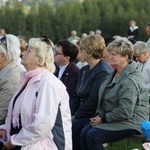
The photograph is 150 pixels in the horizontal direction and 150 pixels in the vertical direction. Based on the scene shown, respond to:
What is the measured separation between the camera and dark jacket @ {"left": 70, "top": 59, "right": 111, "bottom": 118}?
249 inches

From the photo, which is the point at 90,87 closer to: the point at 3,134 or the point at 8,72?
the point at 8,72

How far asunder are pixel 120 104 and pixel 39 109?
1.60m

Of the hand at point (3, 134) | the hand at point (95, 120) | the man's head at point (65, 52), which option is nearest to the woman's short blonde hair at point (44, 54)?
the hand at point (3, 134)

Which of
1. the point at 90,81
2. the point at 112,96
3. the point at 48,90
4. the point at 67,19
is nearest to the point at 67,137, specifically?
the point at 48,90

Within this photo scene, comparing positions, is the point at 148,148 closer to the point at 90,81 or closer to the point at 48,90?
the point at 48,90

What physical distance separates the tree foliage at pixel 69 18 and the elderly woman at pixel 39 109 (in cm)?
2749

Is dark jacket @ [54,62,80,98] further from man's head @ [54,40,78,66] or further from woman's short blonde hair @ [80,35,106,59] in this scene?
woman's short blonde hair @ [80,35,106,59]

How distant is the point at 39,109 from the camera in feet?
14.3

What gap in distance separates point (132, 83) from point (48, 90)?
163 cm

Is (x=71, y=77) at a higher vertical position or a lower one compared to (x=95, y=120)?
higher

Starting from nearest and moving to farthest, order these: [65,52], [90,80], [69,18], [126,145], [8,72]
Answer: [8,72], [90,80], [65,52], [126,145], [69,18]

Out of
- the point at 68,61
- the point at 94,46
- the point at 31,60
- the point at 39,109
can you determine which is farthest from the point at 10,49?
the point at 68,61

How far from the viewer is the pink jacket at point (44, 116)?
4.35m

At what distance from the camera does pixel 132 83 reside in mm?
5734
